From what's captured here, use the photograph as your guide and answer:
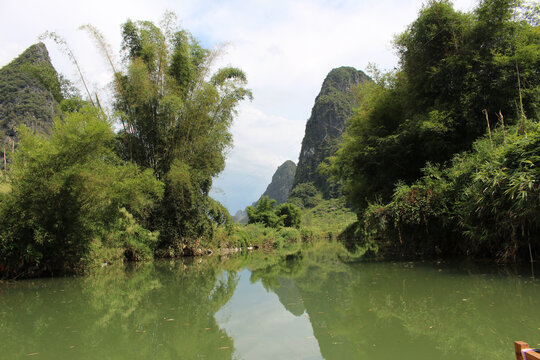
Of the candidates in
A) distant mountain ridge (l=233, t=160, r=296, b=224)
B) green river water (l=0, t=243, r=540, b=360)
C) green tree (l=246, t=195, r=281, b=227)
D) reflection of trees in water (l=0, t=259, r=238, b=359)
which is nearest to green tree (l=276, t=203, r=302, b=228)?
green tree (l=246, t=195, r=281, b=227)

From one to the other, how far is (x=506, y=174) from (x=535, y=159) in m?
0.49

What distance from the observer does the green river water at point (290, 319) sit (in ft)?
9.60

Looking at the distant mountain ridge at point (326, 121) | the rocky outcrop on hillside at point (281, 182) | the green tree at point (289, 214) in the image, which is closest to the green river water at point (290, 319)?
the green tree at point (289, 214)

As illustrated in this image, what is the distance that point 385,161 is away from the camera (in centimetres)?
1097

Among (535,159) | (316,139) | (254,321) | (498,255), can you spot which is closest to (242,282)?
(254,321)

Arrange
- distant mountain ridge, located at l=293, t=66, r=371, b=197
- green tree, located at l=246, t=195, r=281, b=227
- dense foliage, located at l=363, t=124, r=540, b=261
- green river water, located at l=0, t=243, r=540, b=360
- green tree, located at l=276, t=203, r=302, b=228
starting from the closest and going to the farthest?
green river water, located at l=0, t=243, r=540, b=360 → dense foliage, located at l=363, t=124, r=540, b=261 → green tree, located at l=246, t=195, r=281, b=227 → green tree, located at l=276, t=203, r=302, b=228 → distant mountain ridge, located at l=293, t=66, r=371, b=197

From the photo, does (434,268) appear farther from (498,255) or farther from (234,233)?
(234,233)

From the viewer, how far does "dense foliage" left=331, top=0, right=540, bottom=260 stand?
21.0 feet

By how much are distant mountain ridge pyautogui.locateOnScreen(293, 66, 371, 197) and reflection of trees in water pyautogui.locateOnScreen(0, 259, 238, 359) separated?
70.1 meters

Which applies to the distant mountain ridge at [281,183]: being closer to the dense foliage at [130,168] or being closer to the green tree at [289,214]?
the green tree at [289,214]

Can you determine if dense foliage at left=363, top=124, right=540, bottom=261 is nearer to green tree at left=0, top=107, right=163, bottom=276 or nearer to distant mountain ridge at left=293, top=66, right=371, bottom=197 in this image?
green tree at left=0, top=107, right=163, bottom=276

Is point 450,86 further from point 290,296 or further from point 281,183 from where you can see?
point 281,183

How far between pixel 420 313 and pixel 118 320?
144 inches

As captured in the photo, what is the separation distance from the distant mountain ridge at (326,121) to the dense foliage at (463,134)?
65.8m
